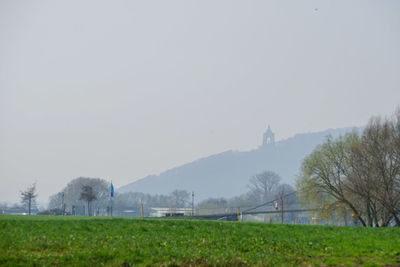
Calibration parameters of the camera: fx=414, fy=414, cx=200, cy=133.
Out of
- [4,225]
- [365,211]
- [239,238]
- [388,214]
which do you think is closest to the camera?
[239,238]

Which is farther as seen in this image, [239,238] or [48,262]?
[239,238]

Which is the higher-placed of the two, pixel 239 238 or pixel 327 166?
pixel 327 166

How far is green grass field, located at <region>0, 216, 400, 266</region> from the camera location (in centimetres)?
1383

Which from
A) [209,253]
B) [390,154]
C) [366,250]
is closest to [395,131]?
[390,154]

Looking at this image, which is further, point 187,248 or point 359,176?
point 359,176

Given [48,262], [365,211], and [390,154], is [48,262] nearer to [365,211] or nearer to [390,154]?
[390,154]

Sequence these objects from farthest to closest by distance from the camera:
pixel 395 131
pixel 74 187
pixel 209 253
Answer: pixel 74 187
pixel 395 131
pixel 209 253

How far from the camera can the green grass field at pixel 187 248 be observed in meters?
13.8

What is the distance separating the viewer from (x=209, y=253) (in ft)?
49.5

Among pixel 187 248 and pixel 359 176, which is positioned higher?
pixel 359 176

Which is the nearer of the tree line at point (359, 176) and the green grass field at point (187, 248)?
the green grass field at point (187, 248)

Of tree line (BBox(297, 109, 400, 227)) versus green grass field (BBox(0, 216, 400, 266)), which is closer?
green grass field (BBox(0, 216, 400, 266))

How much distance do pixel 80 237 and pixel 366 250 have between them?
12213mm

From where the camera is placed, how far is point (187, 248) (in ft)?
53.1
